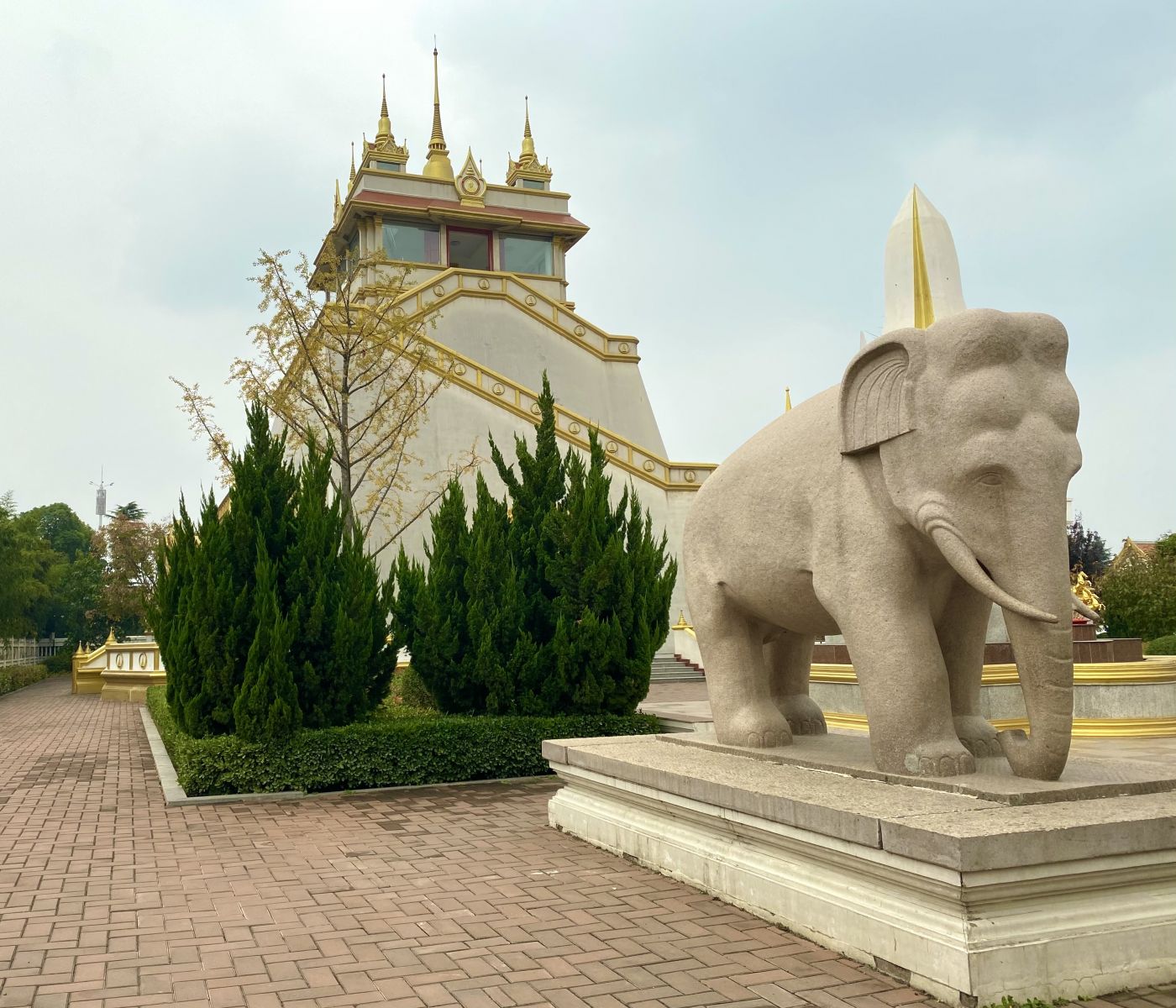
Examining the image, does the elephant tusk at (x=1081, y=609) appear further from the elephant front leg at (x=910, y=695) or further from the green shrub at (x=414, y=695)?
the green shrub at (x=414, y=695)

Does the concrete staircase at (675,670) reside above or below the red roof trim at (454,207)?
below

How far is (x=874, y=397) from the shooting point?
5539mm

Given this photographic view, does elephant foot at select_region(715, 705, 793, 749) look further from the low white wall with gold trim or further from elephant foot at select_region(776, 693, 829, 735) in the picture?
the low white wall with gold trim

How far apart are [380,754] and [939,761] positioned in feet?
20.7

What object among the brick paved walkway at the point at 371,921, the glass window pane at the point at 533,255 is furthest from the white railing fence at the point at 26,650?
the brick paved walkway at the point at 371,921

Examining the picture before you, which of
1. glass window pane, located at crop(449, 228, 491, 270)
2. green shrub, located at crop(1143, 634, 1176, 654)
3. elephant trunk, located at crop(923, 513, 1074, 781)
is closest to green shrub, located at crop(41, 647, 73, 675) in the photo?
glass window pane, located at crop(449, 228, 491, 270)

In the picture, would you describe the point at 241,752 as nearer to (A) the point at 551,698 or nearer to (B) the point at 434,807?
(B) the point at 434,807

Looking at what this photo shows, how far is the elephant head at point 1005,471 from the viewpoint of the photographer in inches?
190

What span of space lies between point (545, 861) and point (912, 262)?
10.0 m

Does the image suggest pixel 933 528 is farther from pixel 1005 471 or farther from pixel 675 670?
pixel 675 670

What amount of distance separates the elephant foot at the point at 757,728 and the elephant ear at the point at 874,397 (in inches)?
77.1

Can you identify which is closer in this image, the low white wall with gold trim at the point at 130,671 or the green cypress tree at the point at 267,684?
the green cypress tree at the point at 267,684

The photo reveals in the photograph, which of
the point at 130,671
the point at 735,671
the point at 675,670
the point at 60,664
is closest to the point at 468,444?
the point at 675,670

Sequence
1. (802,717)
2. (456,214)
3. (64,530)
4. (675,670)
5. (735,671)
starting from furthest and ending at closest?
1. (64,530)
2. (456,214)
3. (675,670)
4. (802,717)
5. (735,671)
